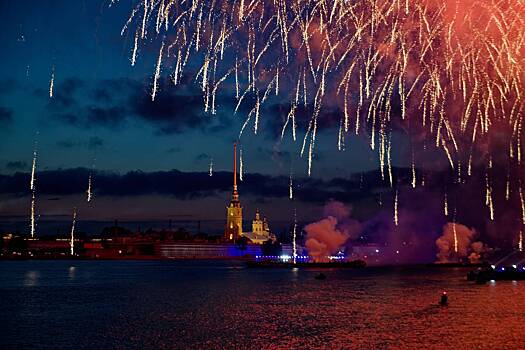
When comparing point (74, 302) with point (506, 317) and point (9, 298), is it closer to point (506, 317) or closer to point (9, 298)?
point (9, 298)

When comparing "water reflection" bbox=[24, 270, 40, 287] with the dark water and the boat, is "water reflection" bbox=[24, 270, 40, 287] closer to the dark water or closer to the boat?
the dark water

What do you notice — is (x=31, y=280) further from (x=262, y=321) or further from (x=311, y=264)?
(x=311, y=264)

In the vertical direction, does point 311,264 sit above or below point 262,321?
below

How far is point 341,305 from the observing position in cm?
4831

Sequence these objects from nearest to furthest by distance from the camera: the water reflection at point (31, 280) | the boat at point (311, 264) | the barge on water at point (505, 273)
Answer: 1. the water reflection at point (31, 280)
2. the barge on water at point (505, 273)
3. the boat at point (311, 264)

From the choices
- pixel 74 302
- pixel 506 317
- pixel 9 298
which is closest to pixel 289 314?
pixel 506 317

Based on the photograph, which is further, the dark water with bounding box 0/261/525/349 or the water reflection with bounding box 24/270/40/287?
the water reflection with bounding box 24/270/40/287

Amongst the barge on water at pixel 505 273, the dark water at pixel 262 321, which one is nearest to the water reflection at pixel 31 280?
the dark water at pixel 262 321

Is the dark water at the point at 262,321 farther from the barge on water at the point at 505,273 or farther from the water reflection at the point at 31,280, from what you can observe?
the barge on water at the point at 505,273

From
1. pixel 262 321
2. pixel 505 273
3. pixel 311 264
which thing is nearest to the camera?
pixel 262 321

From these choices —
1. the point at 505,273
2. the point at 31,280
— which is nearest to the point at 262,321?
the point at 31,280

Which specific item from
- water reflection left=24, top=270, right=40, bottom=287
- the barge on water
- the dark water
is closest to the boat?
the barge on water

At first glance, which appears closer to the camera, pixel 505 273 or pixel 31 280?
pixel 31 280

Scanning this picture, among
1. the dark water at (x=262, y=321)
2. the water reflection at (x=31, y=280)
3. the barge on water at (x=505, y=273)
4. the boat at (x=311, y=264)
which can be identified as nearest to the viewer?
the dark water at (x=262, y=321)
